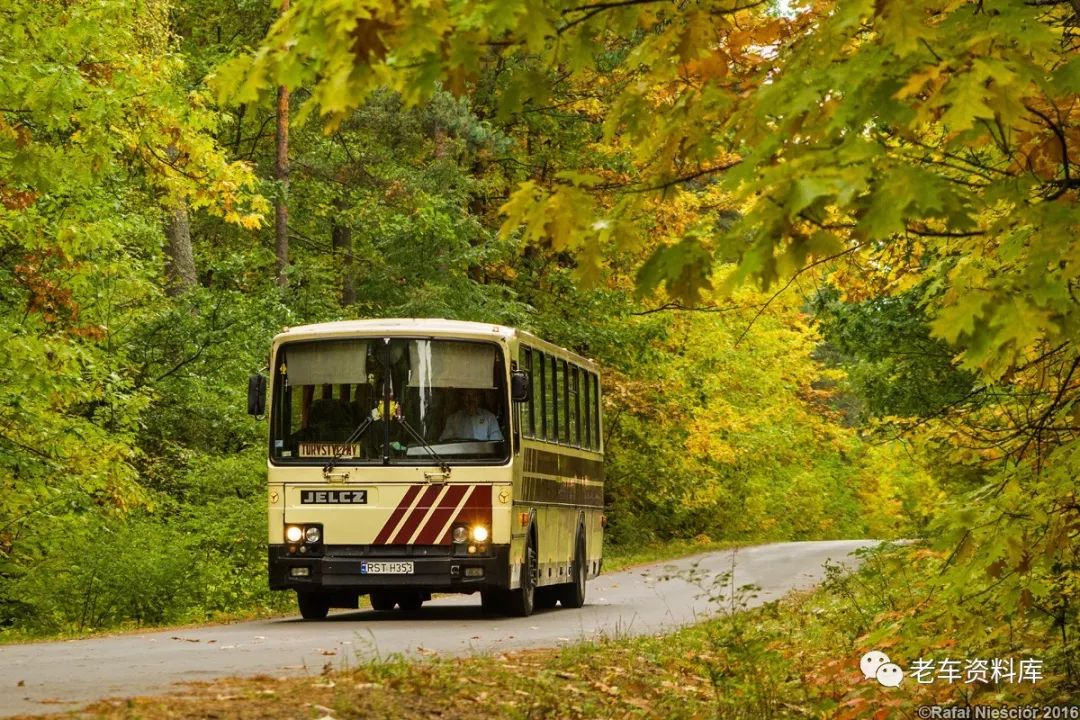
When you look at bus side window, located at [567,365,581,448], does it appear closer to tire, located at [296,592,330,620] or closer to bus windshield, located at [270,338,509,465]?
bus windshield, located at [270,338,509,465]

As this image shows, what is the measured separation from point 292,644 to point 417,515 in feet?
12.2

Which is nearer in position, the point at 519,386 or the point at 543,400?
the point at 519,386

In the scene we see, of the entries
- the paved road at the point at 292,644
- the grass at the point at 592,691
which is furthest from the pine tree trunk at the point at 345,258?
the grass at the point at 592,691

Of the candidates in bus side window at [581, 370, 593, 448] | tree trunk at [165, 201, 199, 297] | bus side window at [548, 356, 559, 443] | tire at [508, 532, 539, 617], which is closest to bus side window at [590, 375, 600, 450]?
bus side window at [581, 370, 593, 448]

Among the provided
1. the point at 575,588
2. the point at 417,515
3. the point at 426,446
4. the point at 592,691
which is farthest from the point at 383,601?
the point at 592,691

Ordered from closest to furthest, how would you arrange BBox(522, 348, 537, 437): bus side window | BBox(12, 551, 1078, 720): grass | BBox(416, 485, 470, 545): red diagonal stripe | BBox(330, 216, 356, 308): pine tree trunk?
BBox(12, 551, 1078, 720): grass → BBox(416, 485, 470, 545): red diagonal stripe → BBox(522, 348, 537, 437): bus side window → BBox(330, 216, 356, 308): pine tree trunk

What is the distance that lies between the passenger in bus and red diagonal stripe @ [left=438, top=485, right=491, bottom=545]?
56cm

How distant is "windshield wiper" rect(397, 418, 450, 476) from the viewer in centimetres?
1839

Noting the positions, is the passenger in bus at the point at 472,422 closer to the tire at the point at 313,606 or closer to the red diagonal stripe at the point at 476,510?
the red diagonal stripe at the point at 476,510

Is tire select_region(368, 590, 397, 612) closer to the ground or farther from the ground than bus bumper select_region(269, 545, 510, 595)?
closer to the ground

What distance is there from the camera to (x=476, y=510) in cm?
1839

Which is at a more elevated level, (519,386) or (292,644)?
(519,386)

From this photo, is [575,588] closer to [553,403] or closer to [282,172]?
[553,403]

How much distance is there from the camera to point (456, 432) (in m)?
18.6
